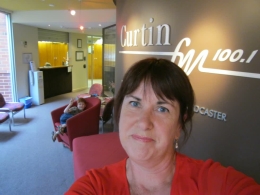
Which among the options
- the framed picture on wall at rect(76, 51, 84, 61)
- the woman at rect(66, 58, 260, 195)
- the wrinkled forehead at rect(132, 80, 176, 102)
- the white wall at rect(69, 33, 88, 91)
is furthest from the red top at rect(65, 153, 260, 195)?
the framed picture on wall at rect(76, 51, 84, 61)

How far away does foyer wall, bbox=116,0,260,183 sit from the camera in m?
1.84

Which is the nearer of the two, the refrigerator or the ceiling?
the ceiling

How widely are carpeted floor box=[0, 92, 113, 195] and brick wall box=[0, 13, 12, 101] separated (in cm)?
173

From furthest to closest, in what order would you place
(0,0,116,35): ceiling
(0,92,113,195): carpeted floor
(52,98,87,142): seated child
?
(0,0,116,35): ceiling, (52,98,87,142): seated child, (0,92,113,195): carpeted floor

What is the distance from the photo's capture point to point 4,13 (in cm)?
620

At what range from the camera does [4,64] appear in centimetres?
648

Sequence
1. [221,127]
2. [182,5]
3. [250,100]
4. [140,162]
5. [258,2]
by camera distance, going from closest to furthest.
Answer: [140,162], [258,2], [250,100], [221,127], [182,5]

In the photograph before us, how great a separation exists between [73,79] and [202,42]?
8058 millimetres

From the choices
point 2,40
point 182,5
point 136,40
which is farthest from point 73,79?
point 182,5

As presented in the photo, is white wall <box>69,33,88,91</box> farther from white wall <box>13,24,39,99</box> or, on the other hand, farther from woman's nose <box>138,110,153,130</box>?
woman's nose <box>138,110,153,130</box>

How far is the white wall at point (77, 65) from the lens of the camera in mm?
9102

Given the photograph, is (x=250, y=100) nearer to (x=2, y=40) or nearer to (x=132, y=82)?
(x=132, y=82)

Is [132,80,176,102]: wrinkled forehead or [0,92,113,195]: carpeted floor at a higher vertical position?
[132,80,176,102]: wrinkled forehead

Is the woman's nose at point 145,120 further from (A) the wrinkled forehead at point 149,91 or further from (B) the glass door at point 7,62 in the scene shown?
(B) the glass door at point 7,62
